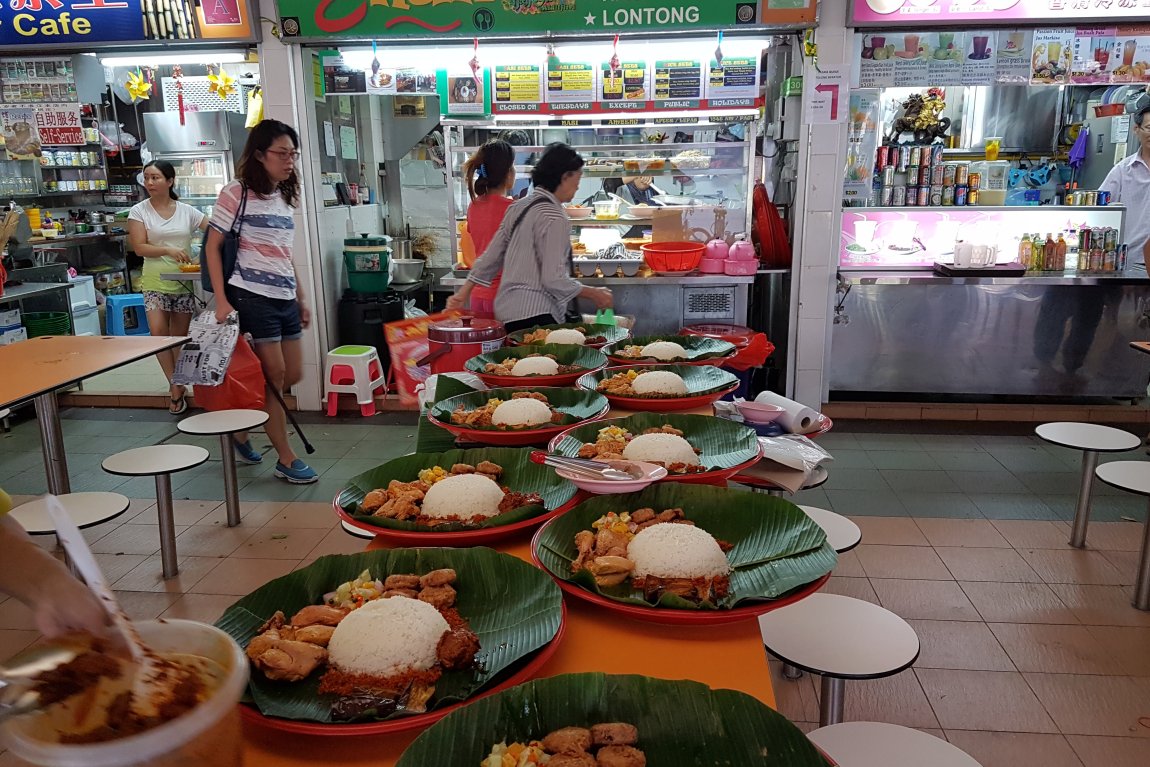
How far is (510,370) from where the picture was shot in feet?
8.63

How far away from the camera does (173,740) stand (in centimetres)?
65

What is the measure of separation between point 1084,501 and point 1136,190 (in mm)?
3394

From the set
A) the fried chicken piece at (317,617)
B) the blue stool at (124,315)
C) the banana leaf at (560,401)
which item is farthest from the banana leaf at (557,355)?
the blue stool at (124,315)

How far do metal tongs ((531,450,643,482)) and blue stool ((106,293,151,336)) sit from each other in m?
7.72

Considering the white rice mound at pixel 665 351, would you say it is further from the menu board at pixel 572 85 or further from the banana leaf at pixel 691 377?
the menu board at pixel 572 85

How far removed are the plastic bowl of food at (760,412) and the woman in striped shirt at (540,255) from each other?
1.22m

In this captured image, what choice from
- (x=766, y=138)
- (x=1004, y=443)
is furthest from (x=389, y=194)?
(x=1004, y=443)

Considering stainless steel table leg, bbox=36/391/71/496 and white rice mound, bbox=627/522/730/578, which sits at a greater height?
white rice mound, bbox=627/522/730/578

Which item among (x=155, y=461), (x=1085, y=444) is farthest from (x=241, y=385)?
(x=1085, y=444)

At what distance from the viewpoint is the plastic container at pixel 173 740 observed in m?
0.62

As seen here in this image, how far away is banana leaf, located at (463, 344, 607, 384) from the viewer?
2744 mm

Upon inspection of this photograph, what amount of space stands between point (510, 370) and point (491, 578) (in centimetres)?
140

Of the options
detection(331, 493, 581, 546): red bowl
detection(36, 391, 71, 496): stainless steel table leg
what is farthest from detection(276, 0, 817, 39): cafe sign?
detection(331, 493, 581, 546): red bowl

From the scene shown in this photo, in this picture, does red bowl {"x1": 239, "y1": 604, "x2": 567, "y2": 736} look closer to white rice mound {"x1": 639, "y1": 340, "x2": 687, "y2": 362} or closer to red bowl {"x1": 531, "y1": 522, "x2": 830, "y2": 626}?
red bowl {"x1": 531, "y1": 522, "x2": 830, "y2": 626}
